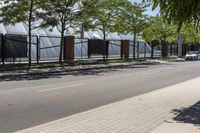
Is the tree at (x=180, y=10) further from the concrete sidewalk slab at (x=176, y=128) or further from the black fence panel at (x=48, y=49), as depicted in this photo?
the black fence panel at (x=48, y=49)

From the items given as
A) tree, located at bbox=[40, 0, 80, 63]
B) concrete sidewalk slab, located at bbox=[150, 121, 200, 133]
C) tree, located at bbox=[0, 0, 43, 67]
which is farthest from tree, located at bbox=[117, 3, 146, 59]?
concrete sidewalk slab, located at bbox=[150, 121, 200, 133]

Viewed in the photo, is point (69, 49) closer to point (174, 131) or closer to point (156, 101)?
point (156, 101)

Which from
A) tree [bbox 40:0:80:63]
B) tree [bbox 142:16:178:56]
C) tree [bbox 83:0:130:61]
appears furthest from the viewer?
tree [bbox 142:16:178:56]

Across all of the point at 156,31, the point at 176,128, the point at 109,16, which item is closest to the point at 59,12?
the point at 109,16

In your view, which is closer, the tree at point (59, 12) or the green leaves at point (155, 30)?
the tree at point (59, 12)

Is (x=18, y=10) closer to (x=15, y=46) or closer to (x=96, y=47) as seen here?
(x=15, y=46)

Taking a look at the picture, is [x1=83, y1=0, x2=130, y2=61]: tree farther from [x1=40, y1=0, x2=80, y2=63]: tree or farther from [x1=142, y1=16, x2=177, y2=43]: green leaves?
[x1=142, y1=16, x2=177, y2=43]: green leaves

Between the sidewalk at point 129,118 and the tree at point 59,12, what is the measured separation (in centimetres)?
2075

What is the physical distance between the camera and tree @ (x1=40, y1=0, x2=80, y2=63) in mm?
34000

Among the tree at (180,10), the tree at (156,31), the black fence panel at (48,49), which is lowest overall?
the black fence panel at (48,49)

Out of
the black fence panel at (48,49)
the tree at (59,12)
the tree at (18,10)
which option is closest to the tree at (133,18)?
the black fence panel at (48,49)

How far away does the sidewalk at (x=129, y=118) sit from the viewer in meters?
8.76

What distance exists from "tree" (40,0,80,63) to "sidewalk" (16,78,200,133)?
20746mm

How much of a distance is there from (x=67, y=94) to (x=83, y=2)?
70.9 feet
